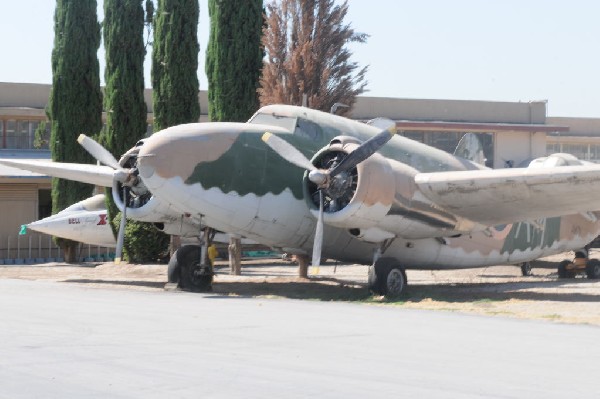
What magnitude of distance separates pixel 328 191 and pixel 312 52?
1681 centimetres

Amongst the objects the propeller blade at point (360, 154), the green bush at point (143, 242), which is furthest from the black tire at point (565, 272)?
the green bush at point (143, 242)

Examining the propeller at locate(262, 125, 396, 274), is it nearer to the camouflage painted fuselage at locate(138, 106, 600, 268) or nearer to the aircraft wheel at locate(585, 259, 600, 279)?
the camouflage painted fuselage at locate(138, 106, 600, 268)

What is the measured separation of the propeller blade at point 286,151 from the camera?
73.5 feet

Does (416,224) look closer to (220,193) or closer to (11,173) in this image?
(220,193)

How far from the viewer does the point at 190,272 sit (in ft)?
81.4

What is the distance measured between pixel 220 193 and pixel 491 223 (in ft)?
23.3

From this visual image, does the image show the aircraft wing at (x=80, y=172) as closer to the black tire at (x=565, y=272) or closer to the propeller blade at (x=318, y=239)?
the propeller blade at (x=318, y=239)

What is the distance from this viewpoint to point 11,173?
46.4 metres

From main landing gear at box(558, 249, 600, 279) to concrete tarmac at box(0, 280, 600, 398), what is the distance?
43.1 ft

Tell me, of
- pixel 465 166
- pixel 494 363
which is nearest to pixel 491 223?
pixel 465 166

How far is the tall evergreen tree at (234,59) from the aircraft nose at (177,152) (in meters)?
14.0

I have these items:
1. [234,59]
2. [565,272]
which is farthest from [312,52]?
[565,272]

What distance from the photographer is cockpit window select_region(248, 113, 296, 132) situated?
2397 centimetres

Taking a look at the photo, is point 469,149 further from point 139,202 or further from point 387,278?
point 139,202
